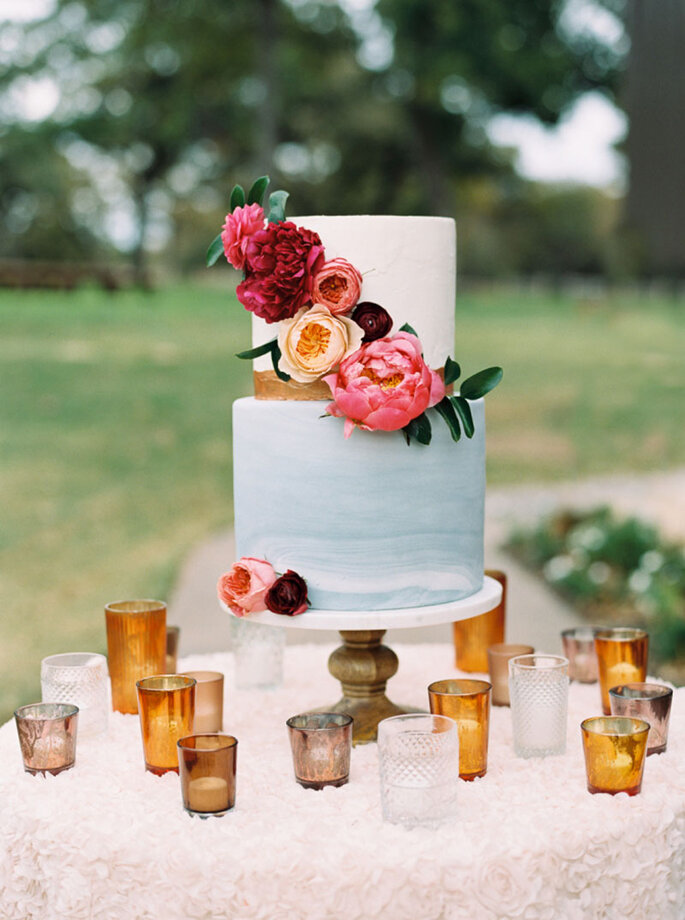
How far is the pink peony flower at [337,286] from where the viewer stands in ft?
5.95

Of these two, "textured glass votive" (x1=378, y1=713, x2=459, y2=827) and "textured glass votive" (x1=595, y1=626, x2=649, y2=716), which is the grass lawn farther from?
"textured glass votive" (x1=378, y1=713, x2=459, y2=827)

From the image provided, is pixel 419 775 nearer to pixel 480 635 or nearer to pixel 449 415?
pixel 449 415

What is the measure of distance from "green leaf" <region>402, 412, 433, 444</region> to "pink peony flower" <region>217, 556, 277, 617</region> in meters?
0.32

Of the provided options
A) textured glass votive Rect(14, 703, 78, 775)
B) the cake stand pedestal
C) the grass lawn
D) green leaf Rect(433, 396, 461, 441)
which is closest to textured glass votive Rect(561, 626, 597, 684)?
the cake stand pedestal

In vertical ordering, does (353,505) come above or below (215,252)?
below

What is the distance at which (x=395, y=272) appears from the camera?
6.13 ft

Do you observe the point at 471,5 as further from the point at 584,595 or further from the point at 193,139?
the point at 584,595

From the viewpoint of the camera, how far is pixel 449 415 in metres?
1.85

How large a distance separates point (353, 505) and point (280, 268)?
1.30ft

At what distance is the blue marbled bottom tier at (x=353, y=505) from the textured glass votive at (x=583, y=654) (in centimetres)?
51

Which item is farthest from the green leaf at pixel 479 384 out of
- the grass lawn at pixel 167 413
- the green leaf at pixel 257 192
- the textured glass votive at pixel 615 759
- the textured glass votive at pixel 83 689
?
the grass lawn at pixel 167 413

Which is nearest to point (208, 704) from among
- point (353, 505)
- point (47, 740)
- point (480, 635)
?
point (47, 740)

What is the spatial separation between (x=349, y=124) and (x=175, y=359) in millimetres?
2584

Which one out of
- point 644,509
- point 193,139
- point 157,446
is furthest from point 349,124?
point 644,509
